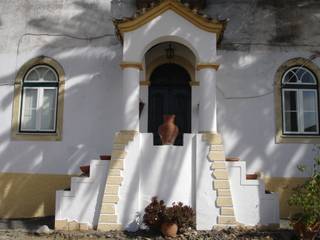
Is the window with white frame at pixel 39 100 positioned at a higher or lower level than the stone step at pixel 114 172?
higher

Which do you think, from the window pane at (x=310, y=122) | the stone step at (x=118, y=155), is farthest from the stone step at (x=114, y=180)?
the window pane at (x=310, y=122)

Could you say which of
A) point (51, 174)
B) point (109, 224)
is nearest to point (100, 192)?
point (109, 224)

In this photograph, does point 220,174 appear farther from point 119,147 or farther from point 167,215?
point 119,147

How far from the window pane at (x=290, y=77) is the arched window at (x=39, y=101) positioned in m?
5.41

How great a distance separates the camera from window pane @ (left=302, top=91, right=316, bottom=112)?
1027cm

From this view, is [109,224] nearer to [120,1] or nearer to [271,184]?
[271,184]

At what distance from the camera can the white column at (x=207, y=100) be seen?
8.73 metres

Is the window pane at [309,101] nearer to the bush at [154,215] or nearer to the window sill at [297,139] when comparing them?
the window sill at [297,139]

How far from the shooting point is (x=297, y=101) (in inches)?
405

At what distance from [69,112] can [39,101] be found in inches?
32.0

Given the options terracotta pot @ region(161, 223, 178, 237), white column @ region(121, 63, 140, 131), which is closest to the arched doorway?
white column @ region(121, 63, 140, 131)

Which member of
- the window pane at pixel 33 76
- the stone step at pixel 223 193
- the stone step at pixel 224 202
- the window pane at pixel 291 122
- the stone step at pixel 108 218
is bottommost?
the stone step at pixel 108 218

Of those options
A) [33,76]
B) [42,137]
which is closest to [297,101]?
[42,137]

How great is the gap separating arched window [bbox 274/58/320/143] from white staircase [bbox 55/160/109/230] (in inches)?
175
